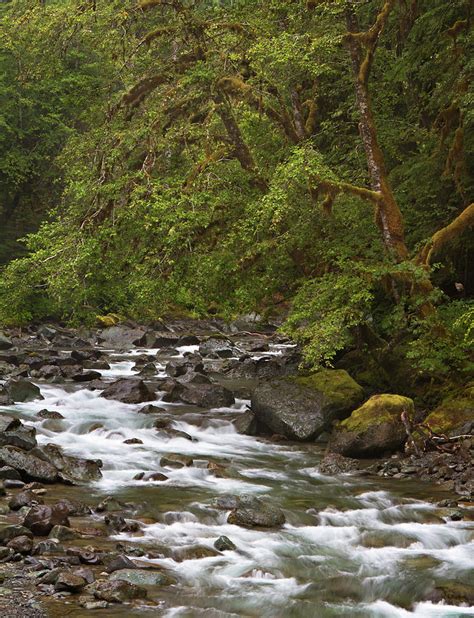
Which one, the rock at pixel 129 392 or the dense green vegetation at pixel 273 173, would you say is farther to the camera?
the rock at pixel 129 392

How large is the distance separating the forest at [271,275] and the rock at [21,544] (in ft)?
2.20

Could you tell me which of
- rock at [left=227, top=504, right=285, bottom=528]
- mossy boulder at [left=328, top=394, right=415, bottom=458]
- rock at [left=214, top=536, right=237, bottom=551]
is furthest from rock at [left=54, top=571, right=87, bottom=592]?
mossy boulder at [left=328, top=394, right=415, bottom=458]

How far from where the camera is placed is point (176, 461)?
37.2 ft

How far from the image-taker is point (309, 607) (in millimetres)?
6797

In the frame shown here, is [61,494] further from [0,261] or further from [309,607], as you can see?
[0,261]

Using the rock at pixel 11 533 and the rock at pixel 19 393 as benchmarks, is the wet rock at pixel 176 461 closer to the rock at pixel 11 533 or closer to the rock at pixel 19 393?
the rock at pixel 11 533

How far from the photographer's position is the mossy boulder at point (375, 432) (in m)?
12.0

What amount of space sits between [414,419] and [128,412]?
536 cm

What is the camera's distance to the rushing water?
6984 millimetres

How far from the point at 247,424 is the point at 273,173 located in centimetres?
498

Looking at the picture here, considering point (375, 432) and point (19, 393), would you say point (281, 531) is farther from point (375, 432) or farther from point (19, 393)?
point (19, 393)

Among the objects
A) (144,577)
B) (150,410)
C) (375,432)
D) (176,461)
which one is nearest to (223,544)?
(144,577)

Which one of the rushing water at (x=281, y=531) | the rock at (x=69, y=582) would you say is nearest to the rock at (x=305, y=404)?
the rushing water at (x=281, y=531)

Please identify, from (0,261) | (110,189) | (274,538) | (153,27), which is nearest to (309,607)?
(274,538)
